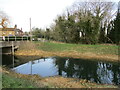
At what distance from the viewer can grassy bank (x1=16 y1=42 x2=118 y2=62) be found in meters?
17.6

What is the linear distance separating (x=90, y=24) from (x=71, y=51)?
6.27 m

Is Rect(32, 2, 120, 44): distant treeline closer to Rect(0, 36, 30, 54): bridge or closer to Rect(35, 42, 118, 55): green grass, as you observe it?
Rect(35, 42, 118, 55): green grass

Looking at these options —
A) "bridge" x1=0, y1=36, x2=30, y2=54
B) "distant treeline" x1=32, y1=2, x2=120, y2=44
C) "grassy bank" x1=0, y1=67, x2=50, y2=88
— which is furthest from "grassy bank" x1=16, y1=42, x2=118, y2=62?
"grassy bank" x1=0, y1=67, x2=50, y2=88

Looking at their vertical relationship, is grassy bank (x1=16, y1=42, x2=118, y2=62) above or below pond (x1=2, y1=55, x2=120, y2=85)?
above

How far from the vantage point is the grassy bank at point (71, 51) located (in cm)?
1758

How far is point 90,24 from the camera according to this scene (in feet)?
72.9

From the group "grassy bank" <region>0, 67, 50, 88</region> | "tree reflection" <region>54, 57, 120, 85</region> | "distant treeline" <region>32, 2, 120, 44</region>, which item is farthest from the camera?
"distant treeline" <region>32, 2, 120, 44</region>

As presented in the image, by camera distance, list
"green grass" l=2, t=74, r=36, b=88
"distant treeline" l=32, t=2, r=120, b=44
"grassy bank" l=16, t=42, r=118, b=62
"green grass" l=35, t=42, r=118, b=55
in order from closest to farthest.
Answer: "green grass" l=2, t=74, r=36, b=88 → "grassy bank" l=16, t=42, r=118, b=62 → "green grass" l=35, t=42, r=118, b=55 → "distant treeline" l=32, t=2, r=120, b=44

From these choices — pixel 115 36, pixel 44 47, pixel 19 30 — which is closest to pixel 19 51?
pixel 44 47

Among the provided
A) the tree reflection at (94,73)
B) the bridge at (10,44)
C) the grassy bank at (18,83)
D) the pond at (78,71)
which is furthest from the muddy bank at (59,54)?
the grassy bank at (18,83)

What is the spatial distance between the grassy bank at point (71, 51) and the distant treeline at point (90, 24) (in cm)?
390

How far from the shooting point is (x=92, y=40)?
883 inches

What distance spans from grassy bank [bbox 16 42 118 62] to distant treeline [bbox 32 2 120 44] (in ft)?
12.8

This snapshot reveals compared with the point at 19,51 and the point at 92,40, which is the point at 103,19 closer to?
the point at 92,40
